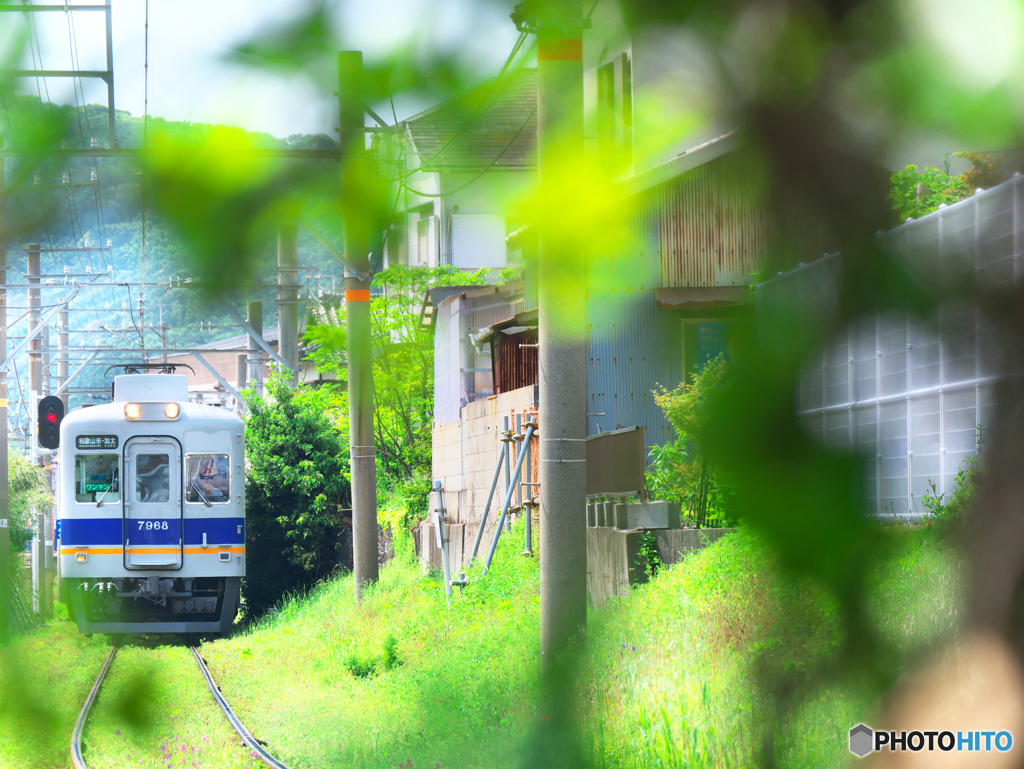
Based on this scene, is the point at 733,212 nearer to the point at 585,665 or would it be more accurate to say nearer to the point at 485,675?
the point at 585,665

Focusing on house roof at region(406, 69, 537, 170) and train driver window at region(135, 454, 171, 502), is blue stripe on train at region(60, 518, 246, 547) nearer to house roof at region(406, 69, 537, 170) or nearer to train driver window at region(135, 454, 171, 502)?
train driver window at region(135, 454, 171, 502)

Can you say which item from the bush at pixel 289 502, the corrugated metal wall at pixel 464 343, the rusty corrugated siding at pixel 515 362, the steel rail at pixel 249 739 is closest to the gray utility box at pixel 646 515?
the steel rail at pixel 249 739

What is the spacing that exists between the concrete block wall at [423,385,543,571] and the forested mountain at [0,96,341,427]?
1051cm

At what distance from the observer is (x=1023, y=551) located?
87cm

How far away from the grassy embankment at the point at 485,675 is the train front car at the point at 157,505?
2.99 ft

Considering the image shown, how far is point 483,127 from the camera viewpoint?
1.06 metres

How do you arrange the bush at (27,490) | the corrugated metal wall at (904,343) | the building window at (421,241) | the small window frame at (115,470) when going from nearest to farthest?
the corrugated metal wall at (904,343)
the building window at (421,241)
the small window frame at (115,470)
the bush at (27,490)

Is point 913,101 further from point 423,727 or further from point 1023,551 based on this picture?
point 423,727

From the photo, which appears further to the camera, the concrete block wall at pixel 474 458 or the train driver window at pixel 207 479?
the concrete block wall at pixel 474 458

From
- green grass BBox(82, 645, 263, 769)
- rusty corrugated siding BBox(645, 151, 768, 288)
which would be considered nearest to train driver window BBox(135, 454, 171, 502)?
green grass BBox(82, 645, 263, 769)

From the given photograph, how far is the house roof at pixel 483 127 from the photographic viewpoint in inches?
41.1

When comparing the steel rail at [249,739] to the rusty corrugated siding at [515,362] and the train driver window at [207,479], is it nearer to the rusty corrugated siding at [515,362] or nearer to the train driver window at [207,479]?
the train driver window at [207,479]

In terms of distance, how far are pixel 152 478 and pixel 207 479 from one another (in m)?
0.68

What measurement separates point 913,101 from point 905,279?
15cm
